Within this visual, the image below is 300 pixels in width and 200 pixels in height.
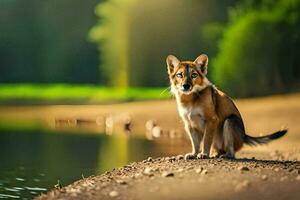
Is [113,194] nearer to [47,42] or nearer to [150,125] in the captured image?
[150,125]

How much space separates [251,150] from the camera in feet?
54.7

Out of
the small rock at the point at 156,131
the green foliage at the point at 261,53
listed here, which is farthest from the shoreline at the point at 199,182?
the green foliage at the point at 261,53

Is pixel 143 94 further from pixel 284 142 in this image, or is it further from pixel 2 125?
pixel 284 142

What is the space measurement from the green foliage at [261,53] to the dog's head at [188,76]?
2138 centimetres

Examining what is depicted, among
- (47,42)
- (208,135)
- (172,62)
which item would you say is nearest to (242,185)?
(208,135)

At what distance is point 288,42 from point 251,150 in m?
15.8

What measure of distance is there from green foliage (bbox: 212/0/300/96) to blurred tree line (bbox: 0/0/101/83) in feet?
42.0

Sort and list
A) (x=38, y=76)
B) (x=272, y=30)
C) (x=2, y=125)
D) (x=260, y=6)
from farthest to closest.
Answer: (x=38, y=76)
(x=260, y=6)
(x=272, y=30)
(x=2, y=125)

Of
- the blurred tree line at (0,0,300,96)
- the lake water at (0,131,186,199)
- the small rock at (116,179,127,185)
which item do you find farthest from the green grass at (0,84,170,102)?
the small rock at (116,179,127,185)

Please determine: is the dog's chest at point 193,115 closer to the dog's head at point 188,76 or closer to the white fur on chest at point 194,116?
the white fur on chest at point 194,116

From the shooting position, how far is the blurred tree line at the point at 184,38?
103 ft

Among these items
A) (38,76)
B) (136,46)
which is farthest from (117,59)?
(38,76)

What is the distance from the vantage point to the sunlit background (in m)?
17.8

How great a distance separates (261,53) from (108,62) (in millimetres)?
10578
